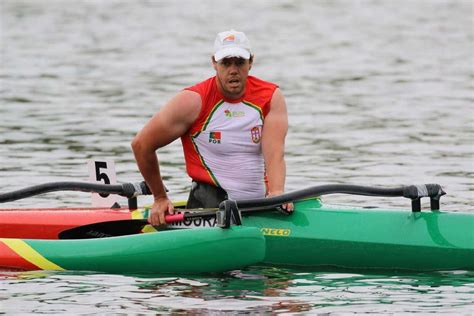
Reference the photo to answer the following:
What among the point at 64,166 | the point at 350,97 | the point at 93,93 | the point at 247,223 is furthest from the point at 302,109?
the point at 247,223

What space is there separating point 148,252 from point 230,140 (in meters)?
1.20

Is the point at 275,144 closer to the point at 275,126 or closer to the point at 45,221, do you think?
the point at 275,126

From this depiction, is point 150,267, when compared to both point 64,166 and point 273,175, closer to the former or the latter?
point 273,175

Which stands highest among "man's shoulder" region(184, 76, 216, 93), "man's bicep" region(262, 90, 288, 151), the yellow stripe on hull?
"man's shoulder" region(184, 76, 216, 93)

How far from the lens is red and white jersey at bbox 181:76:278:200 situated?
14039 millimetres

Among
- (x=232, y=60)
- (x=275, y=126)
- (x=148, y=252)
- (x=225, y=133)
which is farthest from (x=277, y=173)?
(x=148, y=252)

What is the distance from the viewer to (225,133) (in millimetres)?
14094

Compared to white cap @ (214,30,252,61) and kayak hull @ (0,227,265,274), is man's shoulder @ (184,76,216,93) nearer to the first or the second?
white cap @ (214,30,252,61)

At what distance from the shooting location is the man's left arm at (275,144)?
14.0 meters

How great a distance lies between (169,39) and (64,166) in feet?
74.3

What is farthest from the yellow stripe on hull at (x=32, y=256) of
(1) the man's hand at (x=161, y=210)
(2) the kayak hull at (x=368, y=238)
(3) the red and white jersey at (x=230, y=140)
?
(2) the kayak hull at (x=368, y=238)

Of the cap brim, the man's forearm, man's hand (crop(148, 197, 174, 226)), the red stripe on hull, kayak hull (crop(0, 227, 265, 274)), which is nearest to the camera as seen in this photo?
kayak hull (crop(0, 227, 265, 274))

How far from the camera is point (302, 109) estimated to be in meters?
27.3

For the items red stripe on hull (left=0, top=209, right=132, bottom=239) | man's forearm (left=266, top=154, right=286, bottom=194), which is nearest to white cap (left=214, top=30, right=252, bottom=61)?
man's forearm (left=266, top=154, right=286, bottom=194)
